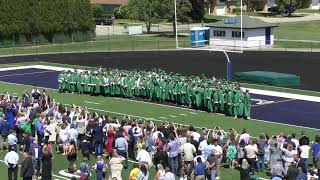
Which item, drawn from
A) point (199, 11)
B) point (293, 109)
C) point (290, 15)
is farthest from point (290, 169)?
point (290, 15)

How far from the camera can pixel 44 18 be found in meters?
→ 72.4

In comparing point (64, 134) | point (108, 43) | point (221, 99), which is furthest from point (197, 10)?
point (64, 134)

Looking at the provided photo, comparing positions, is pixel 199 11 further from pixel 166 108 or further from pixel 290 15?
pixel 166 108

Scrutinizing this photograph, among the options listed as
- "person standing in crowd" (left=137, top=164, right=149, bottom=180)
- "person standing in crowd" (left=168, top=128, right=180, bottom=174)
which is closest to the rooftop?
"person standing in crowd" (left=168, top=128, right=180, bottom=174)

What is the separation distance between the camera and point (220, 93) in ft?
100

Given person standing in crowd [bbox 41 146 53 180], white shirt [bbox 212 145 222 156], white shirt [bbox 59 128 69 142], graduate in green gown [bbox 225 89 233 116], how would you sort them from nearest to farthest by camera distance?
person standing in crowd [bbox 41 146 53 180] < white shirt [bbox 212 145 222 156] < white shirt [bbox 59 128 69 142] < graduate in green gown [bbox 225 89 233 116]

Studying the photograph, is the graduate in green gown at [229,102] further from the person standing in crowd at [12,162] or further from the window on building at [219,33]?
the window on building at [219,33]

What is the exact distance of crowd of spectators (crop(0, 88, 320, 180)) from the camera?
1786 centimetres

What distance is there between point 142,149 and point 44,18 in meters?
55.9

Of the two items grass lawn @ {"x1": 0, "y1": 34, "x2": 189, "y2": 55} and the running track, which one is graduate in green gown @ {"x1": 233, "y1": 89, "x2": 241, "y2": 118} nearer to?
the running track

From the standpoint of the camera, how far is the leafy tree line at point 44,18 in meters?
69.9

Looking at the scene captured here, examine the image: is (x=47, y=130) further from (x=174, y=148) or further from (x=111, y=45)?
(x=111, y=45)

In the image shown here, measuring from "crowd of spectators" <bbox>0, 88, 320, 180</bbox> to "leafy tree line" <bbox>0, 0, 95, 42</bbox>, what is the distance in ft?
153

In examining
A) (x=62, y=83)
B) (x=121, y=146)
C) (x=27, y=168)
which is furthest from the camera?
(x=62, y=83)
